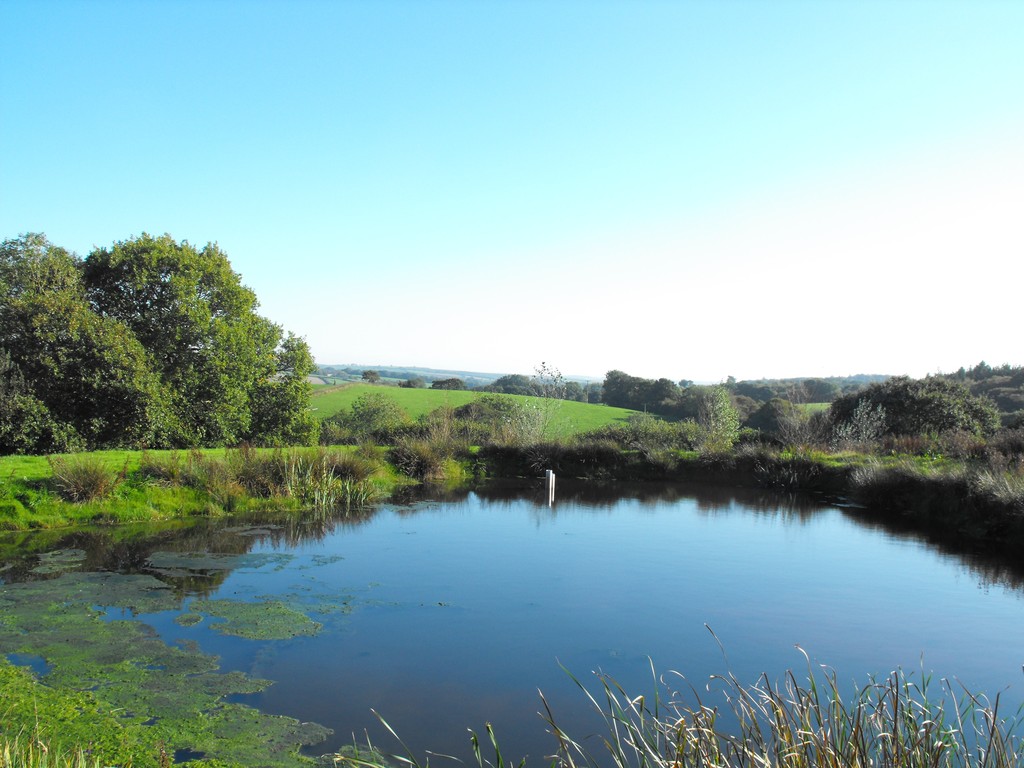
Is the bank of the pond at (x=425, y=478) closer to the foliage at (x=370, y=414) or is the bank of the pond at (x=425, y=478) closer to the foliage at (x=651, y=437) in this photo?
the foliage at (x=651, y=437)

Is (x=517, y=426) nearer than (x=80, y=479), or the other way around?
(x=80, y=479)

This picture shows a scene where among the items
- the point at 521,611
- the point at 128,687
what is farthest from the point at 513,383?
the point at 128,687

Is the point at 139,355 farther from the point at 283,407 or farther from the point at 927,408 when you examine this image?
the point at 927,408

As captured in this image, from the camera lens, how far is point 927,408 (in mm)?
23828

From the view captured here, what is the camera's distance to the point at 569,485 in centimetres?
2045

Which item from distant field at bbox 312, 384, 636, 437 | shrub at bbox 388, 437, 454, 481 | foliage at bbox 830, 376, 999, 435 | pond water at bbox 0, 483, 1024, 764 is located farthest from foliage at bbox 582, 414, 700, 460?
pond water at bbox 0, 483, 1024, 764

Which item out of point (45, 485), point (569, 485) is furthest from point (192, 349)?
point (569, 485)

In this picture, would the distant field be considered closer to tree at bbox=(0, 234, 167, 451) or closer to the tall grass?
tree at bbox=(0, 234, 167, 451)

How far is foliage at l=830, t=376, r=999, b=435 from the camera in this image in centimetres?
2333

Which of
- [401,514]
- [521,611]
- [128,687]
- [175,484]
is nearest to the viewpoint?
[128,687]

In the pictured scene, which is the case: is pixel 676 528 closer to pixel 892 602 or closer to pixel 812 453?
pixel 892 602

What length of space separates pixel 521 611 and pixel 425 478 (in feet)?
39.0

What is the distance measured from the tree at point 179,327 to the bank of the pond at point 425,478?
15.4 feet

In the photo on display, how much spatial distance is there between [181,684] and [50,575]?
14.5ft
